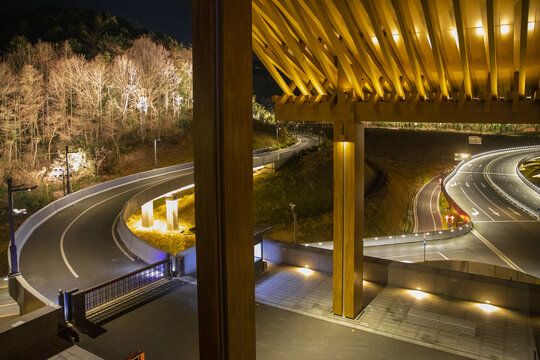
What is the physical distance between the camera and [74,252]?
1762cm

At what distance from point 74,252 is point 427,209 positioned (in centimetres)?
3628

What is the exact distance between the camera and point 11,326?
8.83 m

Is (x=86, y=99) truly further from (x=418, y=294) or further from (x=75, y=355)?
(x=418, y=294)

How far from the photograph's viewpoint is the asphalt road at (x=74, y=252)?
48.3 feet

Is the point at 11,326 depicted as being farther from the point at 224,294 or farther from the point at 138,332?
the point at 224,294

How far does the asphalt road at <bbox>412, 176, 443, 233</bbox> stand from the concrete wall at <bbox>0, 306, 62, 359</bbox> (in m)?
33.5

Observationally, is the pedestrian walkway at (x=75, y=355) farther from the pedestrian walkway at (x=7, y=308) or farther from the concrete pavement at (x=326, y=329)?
the pedestrian walkway at (x=7, y=308)

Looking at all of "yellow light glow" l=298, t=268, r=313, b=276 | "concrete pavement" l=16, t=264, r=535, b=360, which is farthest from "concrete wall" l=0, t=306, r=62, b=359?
"yellow light glow" l=298, t=268, r=313, b=276

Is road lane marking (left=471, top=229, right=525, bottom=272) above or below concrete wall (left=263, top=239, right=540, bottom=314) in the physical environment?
below

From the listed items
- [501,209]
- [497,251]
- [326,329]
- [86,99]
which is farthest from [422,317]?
[86,99]

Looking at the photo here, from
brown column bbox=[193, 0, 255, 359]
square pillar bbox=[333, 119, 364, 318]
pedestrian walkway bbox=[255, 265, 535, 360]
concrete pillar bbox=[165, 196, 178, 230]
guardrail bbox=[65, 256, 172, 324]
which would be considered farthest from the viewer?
concrete pillar bbox=[165, 196, 178, 230]

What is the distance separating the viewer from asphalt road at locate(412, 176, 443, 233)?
130 ft

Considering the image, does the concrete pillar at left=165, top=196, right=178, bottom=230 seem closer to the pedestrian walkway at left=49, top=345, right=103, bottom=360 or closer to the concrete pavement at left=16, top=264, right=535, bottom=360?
the concrete pavement at left=16, top=264, right=535, bottom=360

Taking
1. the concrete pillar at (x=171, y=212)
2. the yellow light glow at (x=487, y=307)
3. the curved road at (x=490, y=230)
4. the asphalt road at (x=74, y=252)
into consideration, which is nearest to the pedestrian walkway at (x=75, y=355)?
the asphalt road at (x=74, y=252)
